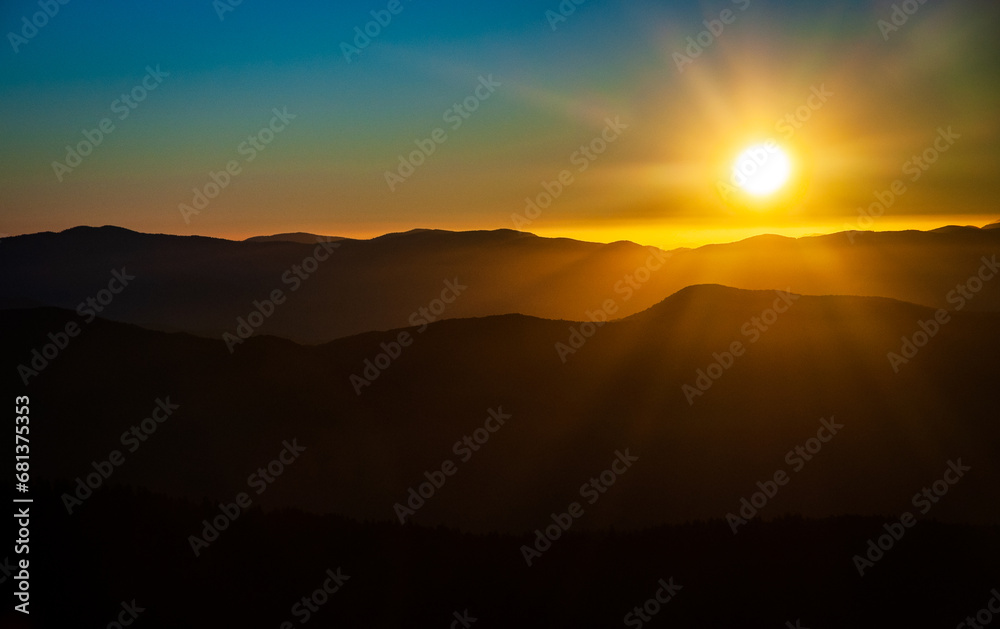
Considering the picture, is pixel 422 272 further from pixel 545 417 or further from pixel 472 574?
pixel 472 574

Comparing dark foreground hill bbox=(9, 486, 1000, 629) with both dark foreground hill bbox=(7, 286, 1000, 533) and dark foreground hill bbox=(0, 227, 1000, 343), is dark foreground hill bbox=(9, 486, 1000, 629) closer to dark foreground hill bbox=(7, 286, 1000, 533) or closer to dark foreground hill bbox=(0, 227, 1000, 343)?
dark foreground hill bbox=(7, 286, 1000, 533)

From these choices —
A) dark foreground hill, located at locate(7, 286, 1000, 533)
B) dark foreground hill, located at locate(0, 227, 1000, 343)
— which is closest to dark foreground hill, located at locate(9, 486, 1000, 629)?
dark foreground hill, located at locate(7, 286, 1000, 533)

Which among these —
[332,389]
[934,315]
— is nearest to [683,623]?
[332,389]

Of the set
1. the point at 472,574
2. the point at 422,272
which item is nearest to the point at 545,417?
the point at 472,574

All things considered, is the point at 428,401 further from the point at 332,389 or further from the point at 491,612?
the point at 491,612

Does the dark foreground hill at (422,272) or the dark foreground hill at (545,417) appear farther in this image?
the dark foreground hill at (422,272)

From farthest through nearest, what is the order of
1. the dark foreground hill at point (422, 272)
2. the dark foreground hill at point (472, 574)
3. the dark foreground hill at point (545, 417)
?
the dark foreground hill at point (422, 272) → the dark foreground hill at point (545, 417) → the dark foreground hill at point (472, 574)

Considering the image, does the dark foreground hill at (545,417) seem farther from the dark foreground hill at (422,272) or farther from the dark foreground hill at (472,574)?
the dark foreground hill at (422,272)

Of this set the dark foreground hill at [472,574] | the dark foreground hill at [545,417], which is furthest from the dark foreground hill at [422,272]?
the dark foreground hill at [472,574]
